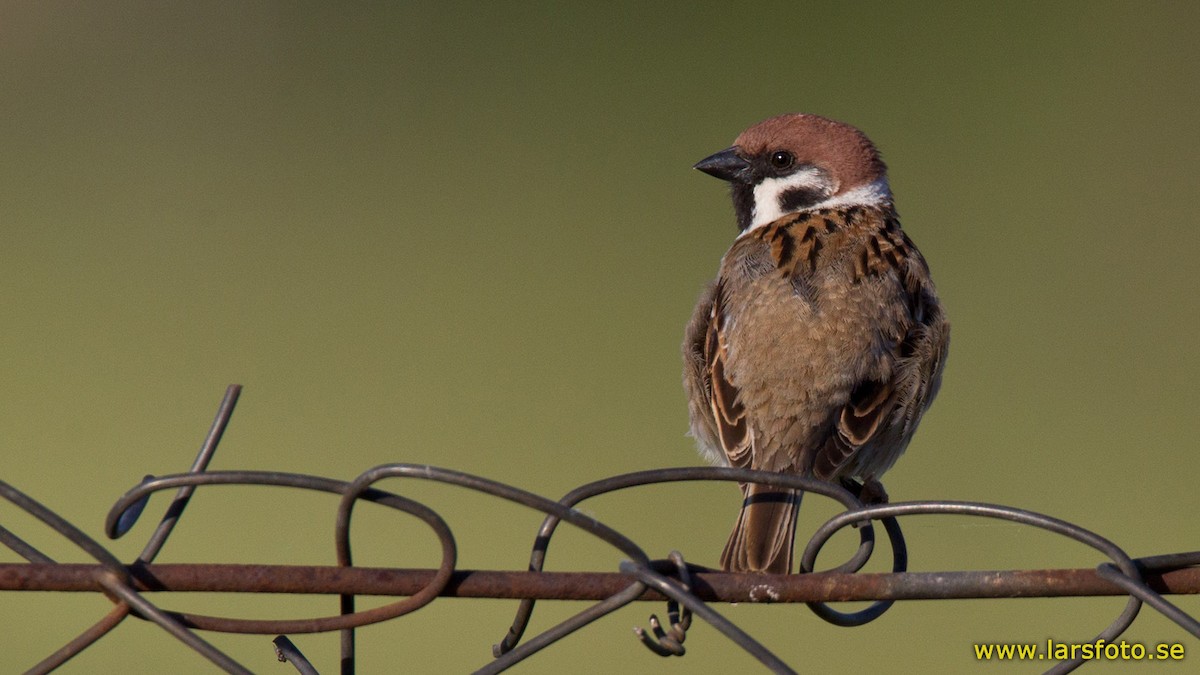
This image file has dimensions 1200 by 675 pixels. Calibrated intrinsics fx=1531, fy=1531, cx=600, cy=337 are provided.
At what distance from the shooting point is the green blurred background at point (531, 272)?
15.1ft

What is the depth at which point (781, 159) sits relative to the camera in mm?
3549

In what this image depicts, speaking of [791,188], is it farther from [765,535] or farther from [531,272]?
[531,272]

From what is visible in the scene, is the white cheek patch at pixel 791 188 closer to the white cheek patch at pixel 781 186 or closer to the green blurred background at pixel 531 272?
the white cheek patch at pixel 781 186

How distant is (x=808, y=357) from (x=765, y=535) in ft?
1.64

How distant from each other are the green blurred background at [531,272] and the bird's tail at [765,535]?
4.90 feet

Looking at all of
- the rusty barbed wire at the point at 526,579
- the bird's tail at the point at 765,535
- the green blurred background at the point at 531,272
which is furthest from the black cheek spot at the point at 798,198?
the rusty barbed wire at the point at 526,579

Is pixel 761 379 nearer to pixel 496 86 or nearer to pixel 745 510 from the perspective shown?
pixel 745 510

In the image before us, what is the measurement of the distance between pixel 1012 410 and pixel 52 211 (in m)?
3.75

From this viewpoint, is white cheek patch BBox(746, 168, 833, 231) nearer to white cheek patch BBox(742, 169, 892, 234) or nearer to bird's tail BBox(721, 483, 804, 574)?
white cheek patch BBox(742, 169, 892, 234)

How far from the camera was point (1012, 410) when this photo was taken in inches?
211

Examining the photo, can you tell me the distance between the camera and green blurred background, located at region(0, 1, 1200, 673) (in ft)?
15.1

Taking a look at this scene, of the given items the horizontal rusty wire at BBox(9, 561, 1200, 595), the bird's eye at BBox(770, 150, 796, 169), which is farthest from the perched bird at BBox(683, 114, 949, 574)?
the horizontal rusty wire at BBox(9, 561, 1200, 595)

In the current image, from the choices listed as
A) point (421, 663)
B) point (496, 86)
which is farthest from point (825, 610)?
point (496, 86)

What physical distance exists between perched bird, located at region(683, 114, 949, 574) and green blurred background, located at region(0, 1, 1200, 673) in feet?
3.56
